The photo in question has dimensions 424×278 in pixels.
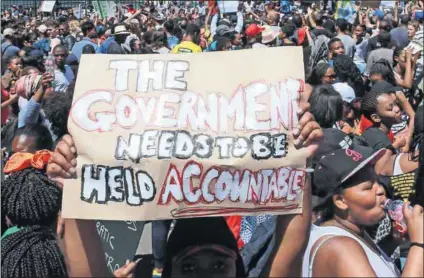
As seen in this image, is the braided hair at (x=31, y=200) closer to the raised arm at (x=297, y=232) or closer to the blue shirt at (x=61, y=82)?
the raised arm at (x=297, y=232)

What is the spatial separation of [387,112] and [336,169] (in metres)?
2.37

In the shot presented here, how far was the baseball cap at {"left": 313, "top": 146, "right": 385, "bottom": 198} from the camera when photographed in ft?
8.68

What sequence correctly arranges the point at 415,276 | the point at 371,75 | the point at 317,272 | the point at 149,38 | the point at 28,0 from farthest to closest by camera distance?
the point at 28,0 < the point at 149,38 < the point at 371,75 < the point at 317,272 < the point at 415,276

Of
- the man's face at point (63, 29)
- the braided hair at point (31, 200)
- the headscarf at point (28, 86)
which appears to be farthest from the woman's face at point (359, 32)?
the braided hair at point (31, 200)

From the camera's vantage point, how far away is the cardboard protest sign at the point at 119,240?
274 centimetres

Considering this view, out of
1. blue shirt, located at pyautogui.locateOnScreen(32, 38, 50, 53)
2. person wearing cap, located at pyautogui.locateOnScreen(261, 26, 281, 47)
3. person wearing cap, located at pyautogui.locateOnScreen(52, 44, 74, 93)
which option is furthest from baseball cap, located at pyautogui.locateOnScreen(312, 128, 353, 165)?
blue shirt, located at pyautogui.locateOnScreen(32, 38, 50, 53)

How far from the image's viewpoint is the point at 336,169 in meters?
2.67

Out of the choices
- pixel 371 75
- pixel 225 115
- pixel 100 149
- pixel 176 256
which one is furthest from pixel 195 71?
pixel 371 75

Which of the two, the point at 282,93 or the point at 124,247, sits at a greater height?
the point at 282,93

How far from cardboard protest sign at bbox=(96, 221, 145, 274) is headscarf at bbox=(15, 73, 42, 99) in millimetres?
2577

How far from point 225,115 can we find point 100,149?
0.39 metres

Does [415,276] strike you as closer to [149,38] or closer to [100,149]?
[100,149]

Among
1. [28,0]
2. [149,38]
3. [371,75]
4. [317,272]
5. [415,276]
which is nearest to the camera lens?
[415,276]

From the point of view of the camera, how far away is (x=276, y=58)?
95.3 inches
